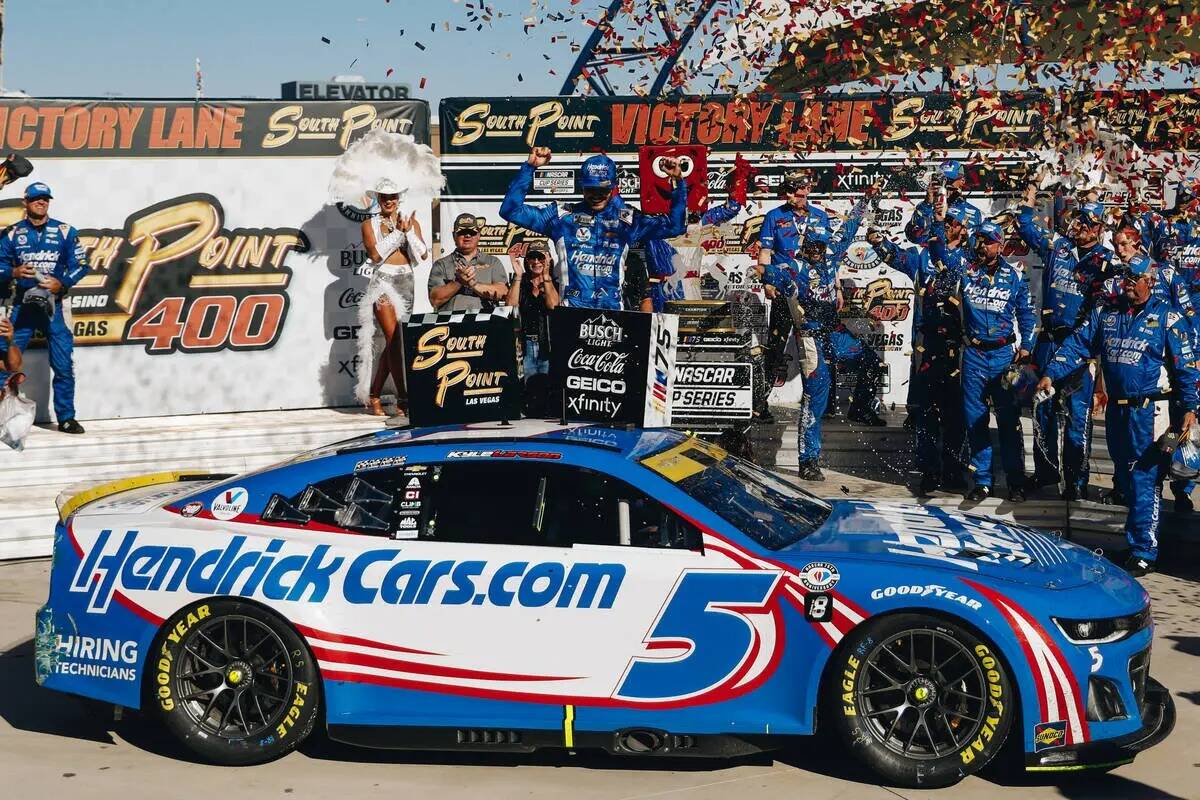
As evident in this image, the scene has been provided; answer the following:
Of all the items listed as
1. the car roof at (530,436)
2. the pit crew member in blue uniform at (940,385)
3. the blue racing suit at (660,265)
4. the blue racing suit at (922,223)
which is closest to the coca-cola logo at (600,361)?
the car roof at (530,436)

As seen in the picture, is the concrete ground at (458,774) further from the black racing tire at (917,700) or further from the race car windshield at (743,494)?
the race car windshield at (743,494)

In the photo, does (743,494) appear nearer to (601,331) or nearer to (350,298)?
(601,331)

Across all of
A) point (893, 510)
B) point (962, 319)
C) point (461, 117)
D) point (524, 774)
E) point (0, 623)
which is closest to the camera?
point (524, 774)

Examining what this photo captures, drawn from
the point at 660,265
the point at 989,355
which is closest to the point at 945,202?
the point at 989,355

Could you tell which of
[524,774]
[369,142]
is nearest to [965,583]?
[524,774]

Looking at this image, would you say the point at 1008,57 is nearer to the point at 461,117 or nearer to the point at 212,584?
the point at 461,117

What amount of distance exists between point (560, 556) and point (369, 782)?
123 cm

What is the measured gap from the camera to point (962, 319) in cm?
1041

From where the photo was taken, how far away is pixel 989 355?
10375 mm

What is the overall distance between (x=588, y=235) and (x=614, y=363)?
296 cm

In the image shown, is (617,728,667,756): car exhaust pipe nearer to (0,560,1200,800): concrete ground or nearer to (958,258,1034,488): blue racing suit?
(0,560,1200,800): concrete ground

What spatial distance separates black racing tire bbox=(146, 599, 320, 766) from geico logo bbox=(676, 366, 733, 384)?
5457 millimetres

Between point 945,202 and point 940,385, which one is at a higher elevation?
point 945,202

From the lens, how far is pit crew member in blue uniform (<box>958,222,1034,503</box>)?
1019 cm
